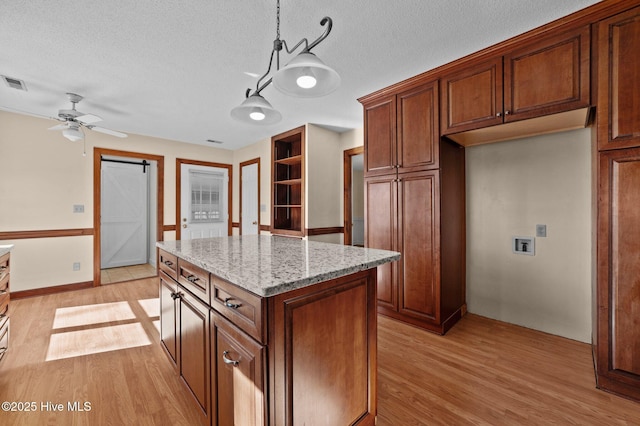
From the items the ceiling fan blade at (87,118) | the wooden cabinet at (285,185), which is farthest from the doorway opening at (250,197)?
the ceiling fan blade at (87,118)

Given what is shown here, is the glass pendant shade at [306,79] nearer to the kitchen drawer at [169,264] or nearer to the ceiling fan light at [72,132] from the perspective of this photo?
the kitchen drawer at [169,264]

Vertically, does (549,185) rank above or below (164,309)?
above

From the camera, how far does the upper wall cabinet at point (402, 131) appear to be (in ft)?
8.77

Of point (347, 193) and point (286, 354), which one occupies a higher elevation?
point (347, 193)

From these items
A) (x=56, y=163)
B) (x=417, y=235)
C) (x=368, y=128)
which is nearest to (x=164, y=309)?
(x=417, y=235)

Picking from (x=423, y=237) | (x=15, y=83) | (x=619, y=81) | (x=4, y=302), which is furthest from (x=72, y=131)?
(x=619, y=81)

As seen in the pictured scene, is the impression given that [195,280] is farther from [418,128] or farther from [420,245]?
[418,128]

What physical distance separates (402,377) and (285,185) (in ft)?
11.9

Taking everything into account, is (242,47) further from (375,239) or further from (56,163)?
(56,163)

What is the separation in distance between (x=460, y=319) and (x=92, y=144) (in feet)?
18.6

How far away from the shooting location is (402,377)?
6.63 feet

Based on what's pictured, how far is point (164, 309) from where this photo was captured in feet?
7.15

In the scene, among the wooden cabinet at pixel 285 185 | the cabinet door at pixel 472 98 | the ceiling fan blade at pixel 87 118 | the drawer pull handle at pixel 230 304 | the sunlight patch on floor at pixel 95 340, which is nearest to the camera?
the drawer pull handle at pixel 230 304

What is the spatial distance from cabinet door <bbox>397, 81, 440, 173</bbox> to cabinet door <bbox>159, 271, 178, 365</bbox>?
2.29 m
